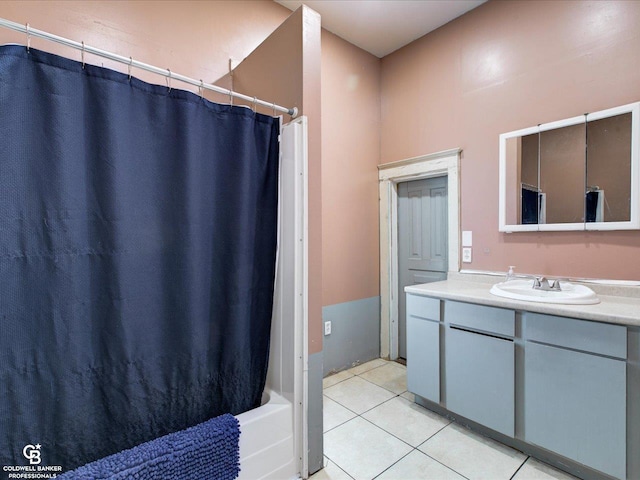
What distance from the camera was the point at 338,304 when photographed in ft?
9.25

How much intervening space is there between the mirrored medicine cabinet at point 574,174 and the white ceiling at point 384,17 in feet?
3.88

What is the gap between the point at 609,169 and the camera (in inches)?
73.6

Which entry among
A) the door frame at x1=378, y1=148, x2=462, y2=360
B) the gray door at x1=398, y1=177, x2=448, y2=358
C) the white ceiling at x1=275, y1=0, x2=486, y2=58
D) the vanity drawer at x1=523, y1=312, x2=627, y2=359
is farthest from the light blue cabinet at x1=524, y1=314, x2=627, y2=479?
the white ceiling at x1=275, y1=0, x2=486, y2=58

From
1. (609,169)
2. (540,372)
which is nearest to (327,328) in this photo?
(540,372)

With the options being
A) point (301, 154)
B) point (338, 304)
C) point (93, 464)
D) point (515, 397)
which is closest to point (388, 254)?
point (338, 304)

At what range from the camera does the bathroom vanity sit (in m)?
1.43

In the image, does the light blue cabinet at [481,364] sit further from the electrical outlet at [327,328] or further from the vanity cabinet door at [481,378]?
the electrical outlet at [327,328]

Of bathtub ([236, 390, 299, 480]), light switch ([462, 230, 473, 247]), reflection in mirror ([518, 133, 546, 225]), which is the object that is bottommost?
bathtub ([236, 390, 299, 480])

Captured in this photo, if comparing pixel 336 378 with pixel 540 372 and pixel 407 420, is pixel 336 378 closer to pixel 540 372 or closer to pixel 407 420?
pixel 407 420

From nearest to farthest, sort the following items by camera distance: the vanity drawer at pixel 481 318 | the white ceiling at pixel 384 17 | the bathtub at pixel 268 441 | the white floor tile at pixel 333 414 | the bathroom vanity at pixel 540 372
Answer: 1. the bathtub at pixel 268 441
2. the bathroom vanity at pixel 540 372
3. the vanity drawer at pixel 481 318
4. the white floor tile at pixel 333 414
5. the white ceiling at pixel 384 17

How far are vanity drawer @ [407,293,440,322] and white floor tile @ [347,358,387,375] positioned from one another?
932 mm

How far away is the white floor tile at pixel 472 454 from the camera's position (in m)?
1.65

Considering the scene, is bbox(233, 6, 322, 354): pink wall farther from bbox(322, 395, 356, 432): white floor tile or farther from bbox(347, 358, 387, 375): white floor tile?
bbox(347, 358, 387, 375): white floor tile

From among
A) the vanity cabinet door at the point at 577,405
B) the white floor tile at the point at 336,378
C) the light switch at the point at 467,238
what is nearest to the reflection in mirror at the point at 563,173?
the light switch at the point at 467,238
